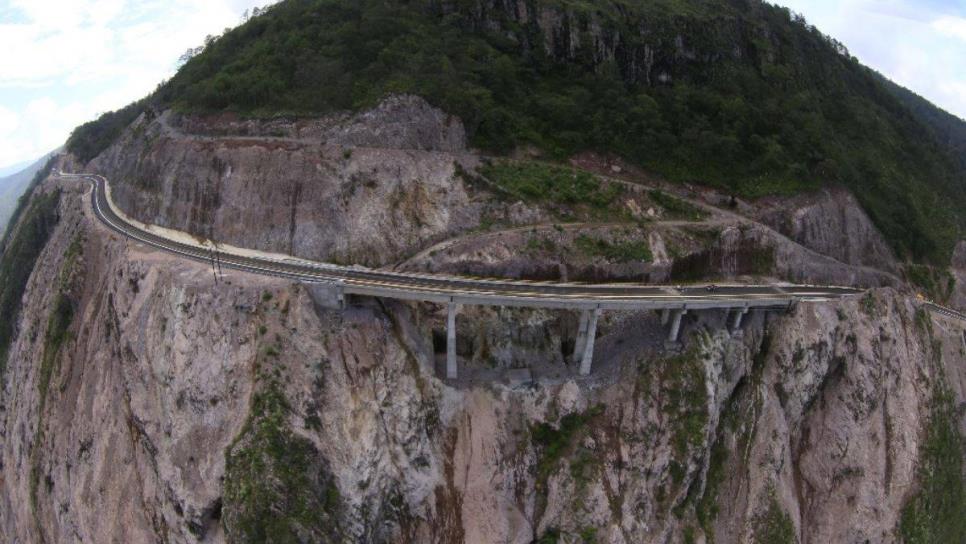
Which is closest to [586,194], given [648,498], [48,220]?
[648,498]

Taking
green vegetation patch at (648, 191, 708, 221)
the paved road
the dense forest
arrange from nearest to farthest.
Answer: the paved road
green vegetation patch at (648, 191, 708, 221)
the dense forest

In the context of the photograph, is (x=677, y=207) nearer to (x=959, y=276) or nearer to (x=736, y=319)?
(x=736, y=319)

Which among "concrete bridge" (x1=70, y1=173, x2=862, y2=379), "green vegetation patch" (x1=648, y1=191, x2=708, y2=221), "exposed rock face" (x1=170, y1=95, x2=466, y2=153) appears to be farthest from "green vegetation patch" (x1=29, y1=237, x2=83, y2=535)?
"green vegetation patch" (x1=648, y1=191, x2=708, y2=221)

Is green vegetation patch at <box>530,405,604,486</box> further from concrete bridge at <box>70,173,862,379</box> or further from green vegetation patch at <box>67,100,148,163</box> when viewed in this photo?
green vegetation patch at <box>67,100,148,163</box>

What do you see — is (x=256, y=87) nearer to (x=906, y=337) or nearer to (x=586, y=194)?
(x=586, y=194)

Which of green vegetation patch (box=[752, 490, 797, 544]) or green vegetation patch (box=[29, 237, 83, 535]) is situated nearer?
green vegetation patch (box=[752, 490, 797, 544])

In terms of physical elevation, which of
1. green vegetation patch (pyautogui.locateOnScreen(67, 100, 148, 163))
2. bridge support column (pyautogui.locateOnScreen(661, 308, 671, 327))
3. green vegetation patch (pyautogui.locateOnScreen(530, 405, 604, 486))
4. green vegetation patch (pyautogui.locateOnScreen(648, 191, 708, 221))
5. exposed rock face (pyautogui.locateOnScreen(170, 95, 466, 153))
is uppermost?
green vegetation patch (pyautogui.locateOnScreen(67, 100, 148, 163))
